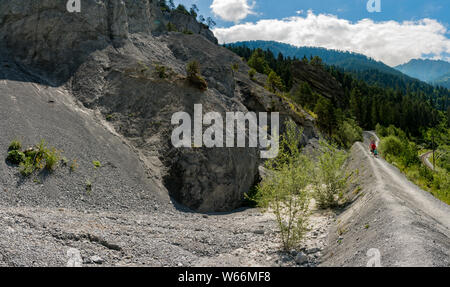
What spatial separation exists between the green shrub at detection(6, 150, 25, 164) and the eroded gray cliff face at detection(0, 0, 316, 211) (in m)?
6.75

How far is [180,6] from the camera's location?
376ft

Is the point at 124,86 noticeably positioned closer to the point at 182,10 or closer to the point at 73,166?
the point at 73,166

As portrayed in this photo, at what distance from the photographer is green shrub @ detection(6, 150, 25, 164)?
43.0 feet

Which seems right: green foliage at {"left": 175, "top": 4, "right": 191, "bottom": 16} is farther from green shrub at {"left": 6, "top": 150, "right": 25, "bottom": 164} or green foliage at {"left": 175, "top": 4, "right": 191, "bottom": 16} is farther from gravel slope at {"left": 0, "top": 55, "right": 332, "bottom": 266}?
Result: green shrub at {"left": 6, "top": 150, "right": 25, "bottom": 164}

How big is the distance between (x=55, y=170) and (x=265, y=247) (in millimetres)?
10521

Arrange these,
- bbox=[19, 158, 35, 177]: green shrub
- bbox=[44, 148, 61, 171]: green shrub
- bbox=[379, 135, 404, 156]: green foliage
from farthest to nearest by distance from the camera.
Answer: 1. bbox=[379, 135, 404, 156]: green foliage
2. bbox=[44, 148, 61, 171]: green shrub
3. bbox=[19, 158, 35, 177]: green shrub

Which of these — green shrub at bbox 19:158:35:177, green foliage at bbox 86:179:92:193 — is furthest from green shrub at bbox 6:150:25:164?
green foliage at bbox 86:179:92:193

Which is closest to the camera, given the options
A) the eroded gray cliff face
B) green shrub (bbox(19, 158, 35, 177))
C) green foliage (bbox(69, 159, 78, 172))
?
green shrub (bbox(19, 158, 35, 177))

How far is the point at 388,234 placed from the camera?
882 centimetres

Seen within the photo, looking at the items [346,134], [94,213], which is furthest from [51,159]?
[346,134]

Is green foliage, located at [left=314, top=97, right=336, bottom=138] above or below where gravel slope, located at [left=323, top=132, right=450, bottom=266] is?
above

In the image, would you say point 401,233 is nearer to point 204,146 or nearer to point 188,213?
point 188,213

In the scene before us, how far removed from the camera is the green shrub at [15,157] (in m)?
13.1

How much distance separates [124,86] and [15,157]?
11219mm
